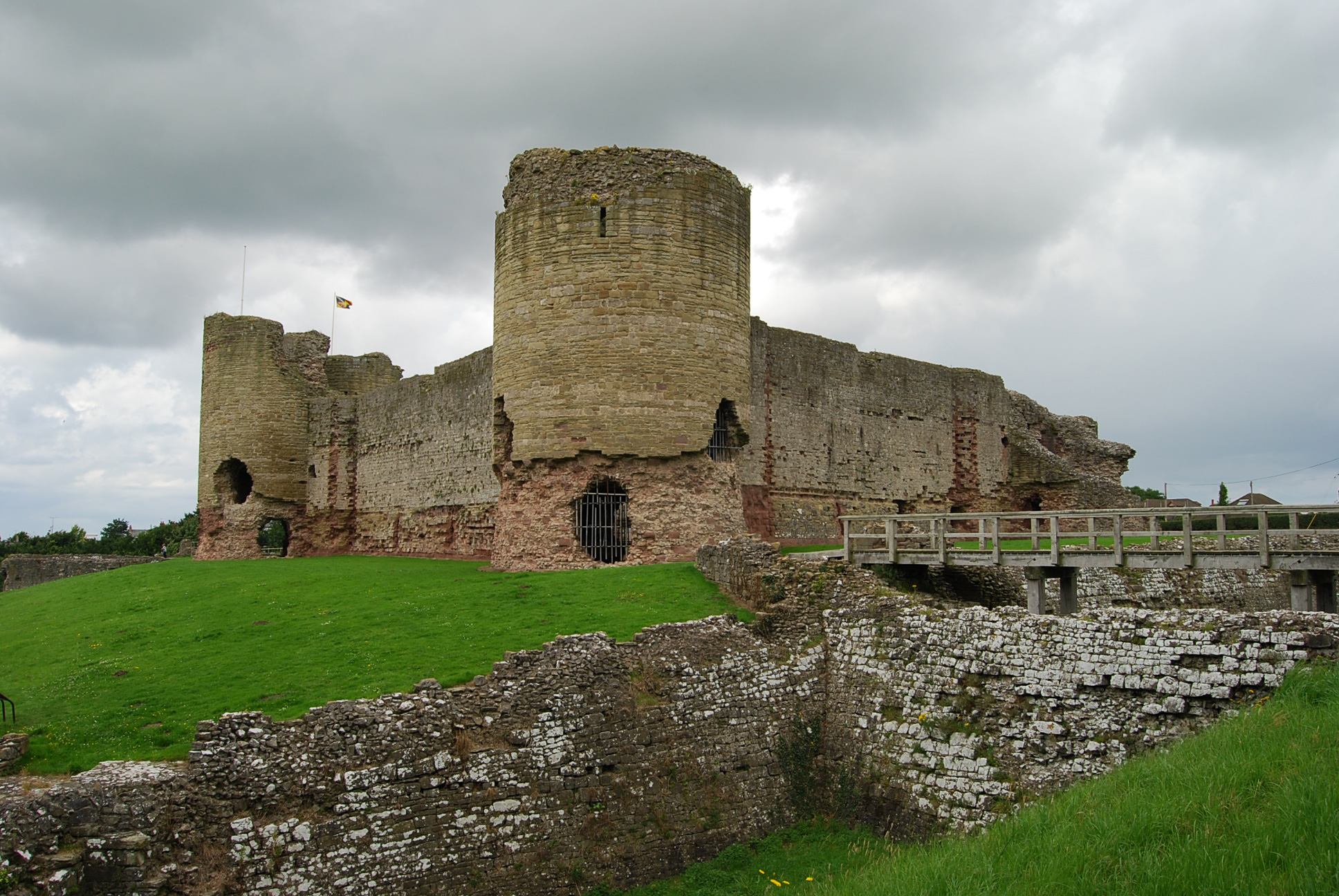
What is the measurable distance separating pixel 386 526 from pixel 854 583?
19.8 metres

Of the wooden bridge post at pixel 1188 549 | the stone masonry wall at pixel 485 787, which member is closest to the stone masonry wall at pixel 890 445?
the stone masonry wall at pixel 485 787

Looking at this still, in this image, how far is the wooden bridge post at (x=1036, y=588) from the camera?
587 inches

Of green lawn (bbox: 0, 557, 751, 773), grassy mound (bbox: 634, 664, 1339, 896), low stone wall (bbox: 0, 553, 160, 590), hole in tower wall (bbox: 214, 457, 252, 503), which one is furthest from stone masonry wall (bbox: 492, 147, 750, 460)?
low stone wall (bbox: 0, 553, 160, 590)

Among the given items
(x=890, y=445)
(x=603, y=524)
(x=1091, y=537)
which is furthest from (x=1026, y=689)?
(x=890, y=445)

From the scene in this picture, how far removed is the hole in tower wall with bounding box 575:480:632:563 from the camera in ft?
62.0

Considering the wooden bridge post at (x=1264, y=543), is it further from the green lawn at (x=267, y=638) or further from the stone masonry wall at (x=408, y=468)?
the stone masonry wall at (x=408, y=468)

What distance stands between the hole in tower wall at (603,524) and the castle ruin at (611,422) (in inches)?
1.2

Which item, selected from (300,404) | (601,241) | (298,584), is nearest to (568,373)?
(601,241)

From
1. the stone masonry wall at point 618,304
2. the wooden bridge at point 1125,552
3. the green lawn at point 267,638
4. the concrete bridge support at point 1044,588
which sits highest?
the stone masonry wall at point 618,304

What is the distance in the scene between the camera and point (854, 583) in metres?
14.0

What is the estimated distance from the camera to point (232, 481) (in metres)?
32.5

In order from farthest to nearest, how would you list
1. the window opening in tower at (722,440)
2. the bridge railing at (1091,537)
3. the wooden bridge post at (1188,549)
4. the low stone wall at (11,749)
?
the window opening in tower at (722,440), the wooden bridge post at (1188,549), the bridge railing at (1091,537), the low stone wall at (11,749)

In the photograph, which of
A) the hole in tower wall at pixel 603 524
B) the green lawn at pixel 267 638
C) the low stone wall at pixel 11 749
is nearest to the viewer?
the low stone wall at pixel 11 749

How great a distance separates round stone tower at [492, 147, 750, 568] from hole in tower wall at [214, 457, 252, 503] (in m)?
16.4
